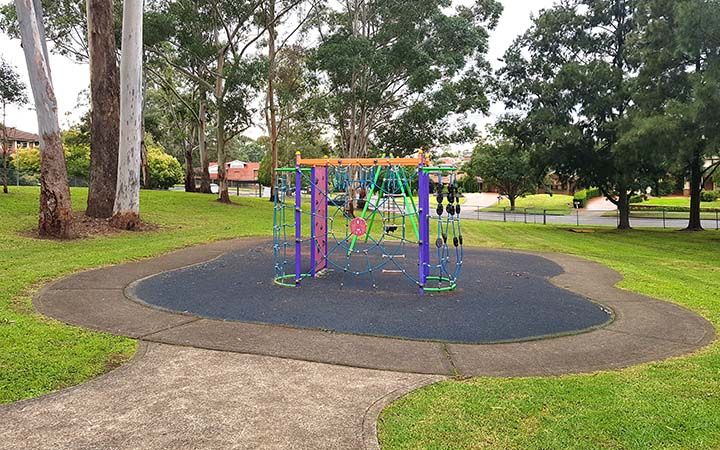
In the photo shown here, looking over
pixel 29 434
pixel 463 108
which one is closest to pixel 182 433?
pixel 29 434

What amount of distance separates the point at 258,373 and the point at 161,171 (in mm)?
39672

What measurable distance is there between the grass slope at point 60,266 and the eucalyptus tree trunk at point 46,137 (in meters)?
0.67

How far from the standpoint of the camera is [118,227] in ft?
50.0

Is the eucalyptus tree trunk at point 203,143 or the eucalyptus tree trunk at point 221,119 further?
the eucalyptus tree trunk at point 203,143

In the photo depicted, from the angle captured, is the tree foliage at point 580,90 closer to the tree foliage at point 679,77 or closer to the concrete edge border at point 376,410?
the tree foliage at point 679,77

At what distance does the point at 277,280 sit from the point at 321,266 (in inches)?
56.9

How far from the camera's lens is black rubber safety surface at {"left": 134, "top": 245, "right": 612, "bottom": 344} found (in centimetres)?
608

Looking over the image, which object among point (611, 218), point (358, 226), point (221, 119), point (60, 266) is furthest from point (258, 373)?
point (611, 218)

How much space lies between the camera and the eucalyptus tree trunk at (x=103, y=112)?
16.0 meters

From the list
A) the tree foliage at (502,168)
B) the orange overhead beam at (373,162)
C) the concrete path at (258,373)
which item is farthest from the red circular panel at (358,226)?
the tree foliage at (502,168)

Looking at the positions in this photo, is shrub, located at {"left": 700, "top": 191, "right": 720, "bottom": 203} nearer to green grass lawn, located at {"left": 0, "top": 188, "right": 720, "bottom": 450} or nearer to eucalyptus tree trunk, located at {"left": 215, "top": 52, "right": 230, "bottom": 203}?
eucalyptus tree trunk, located at {"left": 215, "top": 52, "right": 230, "bottom": 203}

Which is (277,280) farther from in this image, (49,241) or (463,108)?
(463,108)

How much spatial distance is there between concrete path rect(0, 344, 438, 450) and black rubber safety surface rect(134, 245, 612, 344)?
1.54 m

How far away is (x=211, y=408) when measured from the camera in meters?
3.69
